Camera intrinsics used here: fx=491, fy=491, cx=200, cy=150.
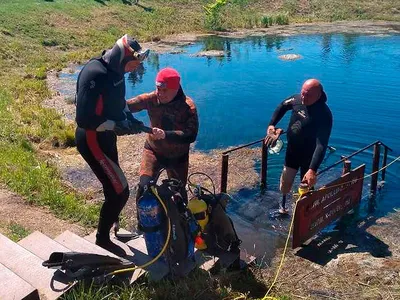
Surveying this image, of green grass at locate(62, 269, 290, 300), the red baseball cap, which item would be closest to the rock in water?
the red baseball cap

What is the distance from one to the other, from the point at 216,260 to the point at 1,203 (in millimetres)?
3266

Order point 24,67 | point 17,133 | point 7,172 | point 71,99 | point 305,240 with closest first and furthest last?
1. point 305,240
2. point 7,172
3. point 17,133
4. point 71,99
5. point 24,67

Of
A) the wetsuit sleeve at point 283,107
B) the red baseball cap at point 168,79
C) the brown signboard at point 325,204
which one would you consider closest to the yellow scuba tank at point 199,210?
the red baseball cap at point 168,79

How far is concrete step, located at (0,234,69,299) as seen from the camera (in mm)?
3881

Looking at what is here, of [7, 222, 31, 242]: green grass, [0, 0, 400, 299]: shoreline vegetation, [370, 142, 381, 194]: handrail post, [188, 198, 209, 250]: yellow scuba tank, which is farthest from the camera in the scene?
[370, 142, 381, 194]: handrail post

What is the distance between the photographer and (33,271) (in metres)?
4.11

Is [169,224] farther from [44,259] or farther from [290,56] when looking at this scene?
[290,56]

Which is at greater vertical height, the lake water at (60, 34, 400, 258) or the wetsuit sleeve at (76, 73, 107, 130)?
the wetsuit sleeve at (76, 73, 107, 130)

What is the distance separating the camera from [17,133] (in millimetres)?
10117

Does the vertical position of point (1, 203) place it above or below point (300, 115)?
below

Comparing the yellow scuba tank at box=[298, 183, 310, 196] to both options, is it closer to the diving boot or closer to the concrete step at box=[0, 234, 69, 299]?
the diving boot

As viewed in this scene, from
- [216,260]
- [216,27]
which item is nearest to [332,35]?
[216,27]

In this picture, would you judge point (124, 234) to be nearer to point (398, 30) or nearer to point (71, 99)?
point (71, 99)

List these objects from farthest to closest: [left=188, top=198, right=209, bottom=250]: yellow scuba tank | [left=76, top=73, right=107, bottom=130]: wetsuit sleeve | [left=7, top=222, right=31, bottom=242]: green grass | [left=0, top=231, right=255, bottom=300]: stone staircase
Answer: [left=7, top=222, right=31, bottom=242]: green grass < [left=188, top=198, right=209, bottom=250]: yellow scuba tank < [left=76, top=73, right=107, bottom=130]: wetsuit sleeve < [left=0, top=231, right=255, bottom=300]: stone staircase
